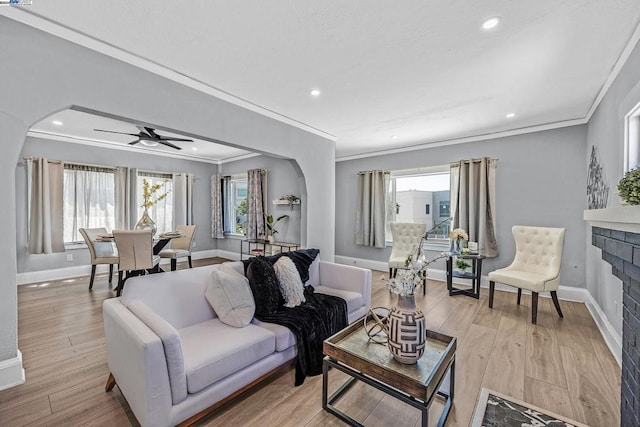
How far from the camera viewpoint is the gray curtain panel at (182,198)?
6457mm

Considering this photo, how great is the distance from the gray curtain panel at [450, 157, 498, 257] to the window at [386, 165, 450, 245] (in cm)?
36

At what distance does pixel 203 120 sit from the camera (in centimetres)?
283

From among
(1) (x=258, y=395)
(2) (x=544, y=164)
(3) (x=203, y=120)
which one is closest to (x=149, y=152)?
(3) (x=203, y=120)

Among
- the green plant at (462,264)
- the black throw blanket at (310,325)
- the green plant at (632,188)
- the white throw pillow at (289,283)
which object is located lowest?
the black throw blanket at (310,325)

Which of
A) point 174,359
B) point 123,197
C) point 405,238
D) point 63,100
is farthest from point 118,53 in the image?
point 405,238

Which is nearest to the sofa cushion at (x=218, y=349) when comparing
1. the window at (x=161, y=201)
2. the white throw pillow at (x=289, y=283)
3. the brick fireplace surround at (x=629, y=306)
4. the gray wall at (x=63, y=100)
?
the white throw pillow at (x=289, y=283)

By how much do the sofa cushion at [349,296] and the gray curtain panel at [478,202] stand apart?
2.60 metres

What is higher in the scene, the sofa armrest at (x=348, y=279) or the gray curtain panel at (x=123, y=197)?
the gray curtain panel at (x=123, y=197)

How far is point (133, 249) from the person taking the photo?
3805mm

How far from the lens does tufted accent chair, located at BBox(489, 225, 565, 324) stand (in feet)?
10.4

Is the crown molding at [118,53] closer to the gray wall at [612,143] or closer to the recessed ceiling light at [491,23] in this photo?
the recessed ceiling light at [491,23]

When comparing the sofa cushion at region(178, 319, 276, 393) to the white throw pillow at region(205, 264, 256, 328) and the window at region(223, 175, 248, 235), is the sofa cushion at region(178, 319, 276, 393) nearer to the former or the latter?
the white throw pillow at region(205, 264, 256, 328)

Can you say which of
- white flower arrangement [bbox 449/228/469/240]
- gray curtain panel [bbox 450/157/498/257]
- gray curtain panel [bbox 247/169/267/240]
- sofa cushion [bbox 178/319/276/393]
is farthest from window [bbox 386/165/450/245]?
sofa cushion [bbox 178/319/276/393]

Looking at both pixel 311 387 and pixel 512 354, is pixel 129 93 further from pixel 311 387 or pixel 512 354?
pixel 512 354
